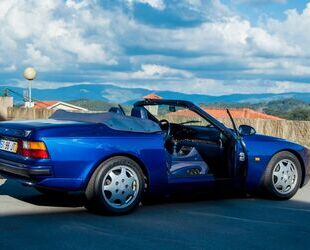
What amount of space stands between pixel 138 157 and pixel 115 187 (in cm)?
44

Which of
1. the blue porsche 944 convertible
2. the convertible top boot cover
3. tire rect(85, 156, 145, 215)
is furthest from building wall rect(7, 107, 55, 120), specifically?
tire rect(85, 156, 145, 215)

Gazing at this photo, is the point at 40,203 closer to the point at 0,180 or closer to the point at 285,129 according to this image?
the point at 0,180

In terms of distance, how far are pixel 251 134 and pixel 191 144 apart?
2.63ft

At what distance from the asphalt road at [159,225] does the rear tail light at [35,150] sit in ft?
2.14

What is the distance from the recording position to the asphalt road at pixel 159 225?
517 cm

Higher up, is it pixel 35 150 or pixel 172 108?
pixel 172 108

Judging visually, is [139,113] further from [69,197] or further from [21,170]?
[21,170]

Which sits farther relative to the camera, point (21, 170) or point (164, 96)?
point (164, 96)

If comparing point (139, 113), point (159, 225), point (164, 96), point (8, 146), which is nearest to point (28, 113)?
point (164, 96)

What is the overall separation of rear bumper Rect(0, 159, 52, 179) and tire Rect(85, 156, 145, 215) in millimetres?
527

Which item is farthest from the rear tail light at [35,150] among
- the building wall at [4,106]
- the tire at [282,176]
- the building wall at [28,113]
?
the building wall at [4,106]

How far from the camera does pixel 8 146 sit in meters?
6.47

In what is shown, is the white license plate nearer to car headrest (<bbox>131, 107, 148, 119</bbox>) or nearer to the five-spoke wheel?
the five-spoke wheel

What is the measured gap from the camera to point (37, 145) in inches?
238
